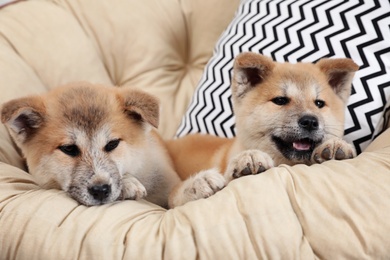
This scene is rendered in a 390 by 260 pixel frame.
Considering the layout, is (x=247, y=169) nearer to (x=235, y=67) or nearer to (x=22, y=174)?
(x=235, y=67)

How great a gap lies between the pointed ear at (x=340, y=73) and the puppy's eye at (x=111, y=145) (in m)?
0.67

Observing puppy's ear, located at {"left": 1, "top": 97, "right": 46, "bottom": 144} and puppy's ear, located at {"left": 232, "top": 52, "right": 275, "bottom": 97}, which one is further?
puppy's ear, located at {"left": 232, "top": 52, "right": 275, "bottom": 97}

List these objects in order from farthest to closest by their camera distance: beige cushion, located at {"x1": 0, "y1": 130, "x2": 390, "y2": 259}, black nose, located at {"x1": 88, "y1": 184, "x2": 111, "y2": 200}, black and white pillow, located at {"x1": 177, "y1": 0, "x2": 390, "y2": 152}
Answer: black and white pillow, located at {"x1": 177, "y1": 0, "x2": 390, "y2": 152}
black nose, located at {"x1": 88, "y1": 184, "x2": 111, "y2": 200}
beige cushion, located at {"x1": 0, "y1": 130, "x2": 390, "y2": 259}

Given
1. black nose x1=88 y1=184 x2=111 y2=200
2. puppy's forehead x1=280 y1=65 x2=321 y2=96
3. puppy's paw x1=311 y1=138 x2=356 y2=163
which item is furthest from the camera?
puppy's forehead x1=280 y1=65 x2=321 y2=96

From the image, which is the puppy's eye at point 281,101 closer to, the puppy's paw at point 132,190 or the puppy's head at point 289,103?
the puppy's head at point 289,103

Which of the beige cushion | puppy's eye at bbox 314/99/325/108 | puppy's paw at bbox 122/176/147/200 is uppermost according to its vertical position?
puppy's eye at bbox 314/99/325/108

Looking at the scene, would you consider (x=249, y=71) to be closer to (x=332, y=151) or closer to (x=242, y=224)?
(x=332, y=151)

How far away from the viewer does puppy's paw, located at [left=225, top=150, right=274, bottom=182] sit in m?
1.36

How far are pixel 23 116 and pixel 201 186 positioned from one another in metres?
0.55

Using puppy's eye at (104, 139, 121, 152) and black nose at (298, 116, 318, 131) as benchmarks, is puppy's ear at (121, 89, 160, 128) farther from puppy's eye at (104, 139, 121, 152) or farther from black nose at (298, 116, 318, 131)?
black nose at (298, 116, 318, 131)

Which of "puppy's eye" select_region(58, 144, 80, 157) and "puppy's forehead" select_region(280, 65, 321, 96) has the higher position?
"puppy's forehead" select_region(280, 65, 321, 96)

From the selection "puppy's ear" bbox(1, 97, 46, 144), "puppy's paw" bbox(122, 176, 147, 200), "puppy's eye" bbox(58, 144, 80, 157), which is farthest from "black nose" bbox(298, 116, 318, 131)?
"puppy's ear" bbox(1, 97, 46, 144)

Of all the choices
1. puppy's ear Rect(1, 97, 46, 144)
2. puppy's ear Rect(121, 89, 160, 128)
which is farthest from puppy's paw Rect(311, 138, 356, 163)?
puppy's ear Rect(1, 97, 46, 144)

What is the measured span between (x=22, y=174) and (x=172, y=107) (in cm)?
90
